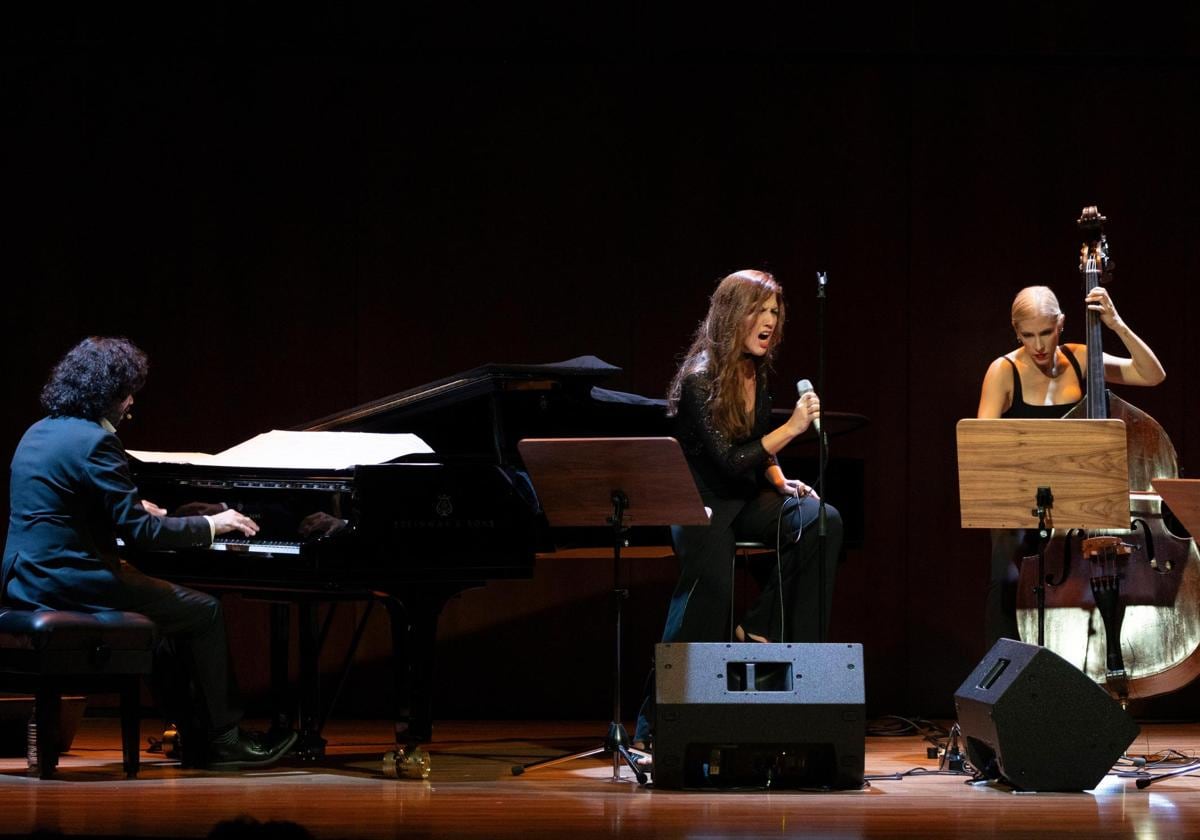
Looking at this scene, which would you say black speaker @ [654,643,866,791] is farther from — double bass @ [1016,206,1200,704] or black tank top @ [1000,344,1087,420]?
black tank top @ [1000,344,1087,420]

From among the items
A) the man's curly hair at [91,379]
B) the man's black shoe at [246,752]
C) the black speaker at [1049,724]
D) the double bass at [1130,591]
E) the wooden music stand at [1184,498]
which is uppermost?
the man's curly hair at [91,379]

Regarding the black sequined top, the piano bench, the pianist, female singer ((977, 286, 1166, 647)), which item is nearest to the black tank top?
female singer ((977, 286, 1166, 647))

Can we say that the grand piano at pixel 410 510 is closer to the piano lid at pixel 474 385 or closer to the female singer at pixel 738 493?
the piano lid at pixel 474 385

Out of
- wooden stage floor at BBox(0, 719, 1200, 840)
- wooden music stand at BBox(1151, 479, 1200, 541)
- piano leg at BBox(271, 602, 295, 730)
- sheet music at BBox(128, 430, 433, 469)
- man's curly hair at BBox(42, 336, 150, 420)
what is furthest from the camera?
piano leg at BBox(271, 602, 295, 730)

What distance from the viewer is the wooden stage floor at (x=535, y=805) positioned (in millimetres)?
3367

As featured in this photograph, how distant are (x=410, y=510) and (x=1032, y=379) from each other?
2215 millimetres

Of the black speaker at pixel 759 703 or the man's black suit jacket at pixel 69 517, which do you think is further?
the man's black suit jacket at pixel 69 517

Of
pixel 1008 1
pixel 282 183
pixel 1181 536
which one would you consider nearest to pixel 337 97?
pixel 282 183

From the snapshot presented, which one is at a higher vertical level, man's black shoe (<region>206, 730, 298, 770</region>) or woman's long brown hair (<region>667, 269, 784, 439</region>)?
woman's long brown hair (<region>667, 269, 784, 439</region>)

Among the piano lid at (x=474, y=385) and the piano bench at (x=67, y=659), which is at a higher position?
the piano lid at (x=474, y=385)

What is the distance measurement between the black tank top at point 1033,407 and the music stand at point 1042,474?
813 mm

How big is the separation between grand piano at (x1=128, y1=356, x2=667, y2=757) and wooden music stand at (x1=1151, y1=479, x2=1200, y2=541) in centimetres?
162

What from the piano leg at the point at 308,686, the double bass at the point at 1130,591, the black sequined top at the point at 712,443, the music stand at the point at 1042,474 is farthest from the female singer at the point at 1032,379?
the piano leg at the point at 308,686

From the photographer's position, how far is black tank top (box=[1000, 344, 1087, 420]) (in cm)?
499
